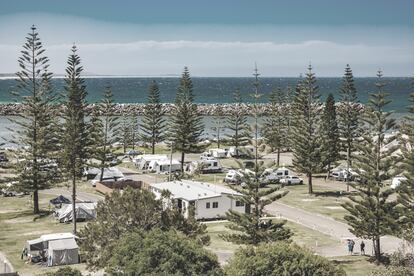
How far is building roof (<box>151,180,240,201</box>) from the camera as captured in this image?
37.7 meters

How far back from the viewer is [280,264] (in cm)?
1948

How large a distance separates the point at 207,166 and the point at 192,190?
17.5 metres

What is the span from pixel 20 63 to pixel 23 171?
7476 millimetres

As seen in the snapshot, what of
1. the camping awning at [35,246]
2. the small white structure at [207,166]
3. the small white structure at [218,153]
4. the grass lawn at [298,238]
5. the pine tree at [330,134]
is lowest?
the grass lawn at [298,238]

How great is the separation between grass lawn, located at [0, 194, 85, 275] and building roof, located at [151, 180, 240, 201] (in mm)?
6478

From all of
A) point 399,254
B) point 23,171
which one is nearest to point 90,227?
point 399,254

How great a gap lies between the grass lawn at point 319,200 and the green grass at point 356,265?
28.0 ft

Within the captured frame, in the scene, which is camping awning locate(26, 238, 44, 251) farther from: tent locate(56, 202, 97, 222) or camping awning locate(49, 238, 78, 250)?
tent locate(56, 202, 97, 222)

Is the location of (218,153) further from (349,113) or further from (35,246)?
(35,246)

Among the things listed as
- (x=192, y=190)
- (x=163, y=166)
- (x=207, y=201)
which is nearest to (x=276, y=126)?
(x=163, y=166)

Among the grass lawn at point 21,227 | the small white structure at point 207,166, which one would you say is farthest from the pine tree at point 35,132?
the small white structure at point 207,166

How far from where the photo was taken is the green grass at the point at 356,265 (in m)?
27.5

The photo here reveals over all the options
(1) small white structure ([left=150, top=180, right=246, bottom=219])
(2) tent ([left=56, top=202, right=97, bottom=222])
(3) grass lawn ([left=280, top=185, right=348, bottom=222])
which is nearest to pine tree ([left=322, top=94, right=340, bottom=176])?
(3) grass lawn ([left=280, top=185, right=348, bottom=222])

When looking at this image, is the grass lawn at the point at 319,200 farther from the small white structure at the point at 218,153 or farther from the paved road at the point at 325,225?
the small white structure at the point at 218,153
